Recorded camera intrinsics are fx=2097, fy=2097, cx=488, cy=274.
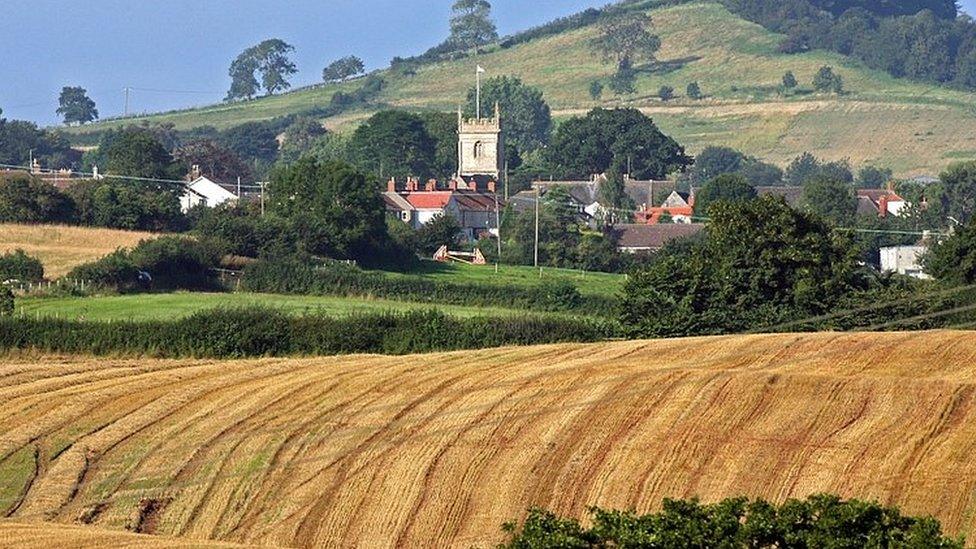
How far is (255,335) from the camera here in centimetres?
5312

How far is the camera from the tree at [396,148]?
572 ft

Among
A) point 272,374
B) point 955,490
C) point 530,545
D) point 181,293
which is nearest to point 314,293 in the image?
point 181,293

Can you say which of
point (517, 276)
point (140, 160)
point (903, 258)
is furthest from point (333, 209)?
point (140, 160)

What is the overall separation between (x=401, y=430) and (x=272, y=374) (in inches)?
279

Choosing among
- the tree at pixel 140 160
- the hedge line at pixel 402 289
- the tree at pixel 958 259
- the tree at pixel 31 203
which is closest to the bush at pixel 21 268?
the hedge line at pixel 402 289

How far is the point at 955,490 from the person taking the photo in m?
31.9

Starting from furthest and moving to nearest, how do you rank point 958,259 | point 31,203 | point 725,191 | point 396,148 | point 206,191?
1. point 396,148
2. point 206,191
3. point 725,191
4. point 31,203
5. point 958,259

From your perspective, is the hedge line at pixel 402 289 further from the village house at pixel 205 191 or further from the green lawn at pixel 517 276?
the village house at pixel 205 191

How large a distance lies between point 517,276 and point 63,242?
2013 centimetres

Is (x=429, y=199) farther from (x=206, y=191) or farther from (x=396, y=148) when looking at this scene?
(x=396, y=148)

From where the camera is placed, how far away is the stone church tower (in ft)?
573

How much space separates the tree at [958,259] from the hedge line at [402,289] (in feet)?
49.8

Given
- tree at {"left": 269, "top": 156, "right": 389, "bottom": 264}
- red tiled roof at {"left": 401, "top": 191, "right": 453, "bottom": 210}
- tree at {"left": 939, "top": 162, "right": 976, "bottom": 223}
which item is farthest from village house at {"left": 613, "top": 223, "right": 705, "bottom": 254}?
tree at {"left": 939, "top": 162, "right": 976, "bottom": 223}

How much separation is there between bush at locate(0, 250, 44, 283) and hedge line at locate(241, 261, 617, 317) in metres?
7.93
